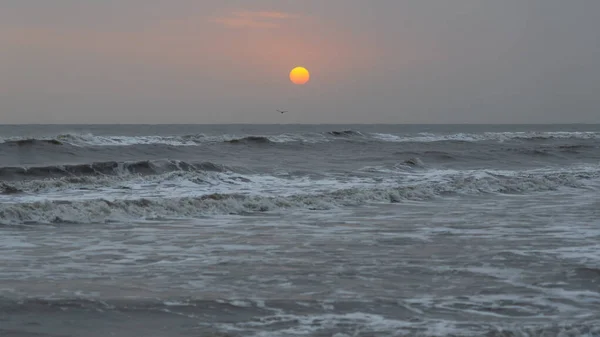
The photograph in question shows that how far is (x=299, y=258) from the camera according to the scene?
910 centimetres

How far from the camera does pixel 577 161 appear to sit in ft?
109

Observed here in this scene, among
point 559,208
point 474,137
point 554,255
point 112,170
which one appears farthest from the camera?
point 474,137

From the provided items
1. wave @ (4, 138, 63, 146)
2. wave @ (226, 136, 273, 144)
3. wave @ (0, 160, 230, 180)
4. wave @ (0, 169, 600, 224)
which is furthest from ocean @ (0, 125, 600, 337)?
wave @ (226, 136, 273, 144)

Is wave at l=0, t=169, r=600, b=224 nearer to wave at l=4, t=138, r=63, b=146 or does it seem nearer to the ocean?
the ocean

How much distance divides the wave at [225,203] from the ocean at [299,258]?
5 cm

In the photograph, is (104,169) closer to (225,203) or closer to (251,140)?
(225,203)

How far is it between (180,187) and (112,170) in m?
4.71

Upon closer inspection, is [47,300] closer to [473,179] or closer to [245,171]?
[473,179]

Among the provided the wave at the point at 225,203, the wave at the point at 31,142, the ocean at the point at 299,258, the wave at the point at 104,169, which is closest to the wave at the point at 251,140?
the wave at the point at 31,142

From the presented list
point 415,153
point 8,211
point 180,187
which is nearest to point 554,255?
point 8,211

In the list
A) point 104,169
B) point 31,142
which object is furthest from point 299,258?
point 31,142

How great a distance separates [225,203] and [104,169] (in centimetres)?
929

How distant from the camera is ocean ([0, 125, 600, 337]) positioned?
6254 millimetres

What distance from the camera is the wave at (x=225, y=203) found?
13033mm
